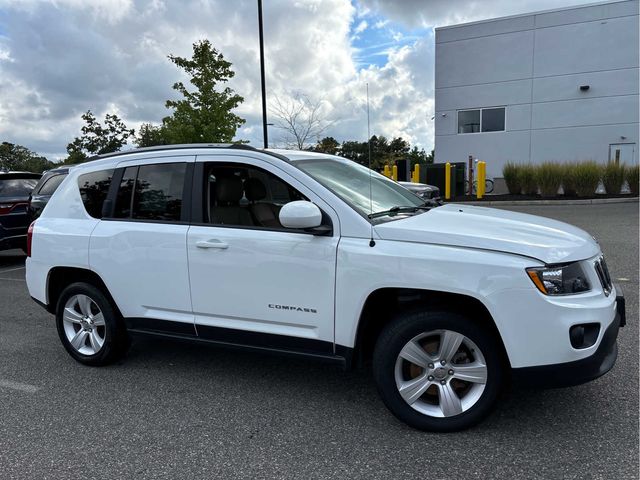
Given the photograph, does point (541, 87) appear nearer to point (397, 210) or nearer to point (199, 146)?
point (397, 210)

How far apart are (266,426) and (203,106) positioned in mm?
16609

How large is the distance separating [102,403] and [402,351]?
2.25 metres

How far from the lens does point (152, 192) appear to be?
13.5ft

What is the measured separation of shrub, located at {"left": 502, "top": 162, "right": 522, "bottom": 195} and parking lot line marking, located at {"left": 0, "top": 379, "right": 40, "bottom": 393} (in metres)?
19.2

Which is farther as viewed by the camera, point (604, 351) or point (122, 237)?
point (122, 237)

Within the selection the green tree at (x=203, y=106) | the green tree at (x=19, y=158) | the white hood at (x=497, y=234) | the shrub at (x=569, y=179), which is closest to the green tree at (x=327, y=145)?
the green tree at (x=203, y=106)

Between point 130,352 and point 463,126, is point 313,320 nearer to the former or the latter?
point 130,352

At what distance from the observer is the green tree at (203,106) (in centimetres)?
1791

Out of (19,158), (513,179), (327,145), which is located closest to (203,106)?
(327,145)

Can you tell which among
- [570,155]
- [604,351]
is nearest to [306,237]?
[604,351]

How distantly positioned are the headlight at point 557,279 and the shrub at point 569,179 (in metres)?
17.7

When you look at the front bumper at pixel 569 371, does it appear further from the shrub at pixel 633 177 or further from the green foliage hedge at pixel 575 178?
the shrub at pixel 633 177

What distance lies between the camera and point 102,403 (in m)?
3.73

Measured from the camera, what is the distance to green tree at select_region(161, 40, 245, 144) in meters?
17.9
